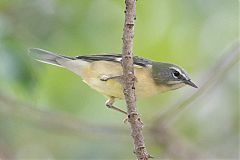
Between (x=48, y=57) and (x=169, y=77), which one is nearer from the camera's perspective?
(x=169, y=77)

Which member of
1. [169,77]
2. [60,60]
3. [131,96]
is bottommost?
[131,96]

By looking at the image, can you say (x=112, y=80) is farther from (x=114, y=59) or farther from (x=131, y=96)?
(x=131, y=96)

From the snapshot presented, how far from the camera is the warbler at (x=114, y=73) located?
194 inches

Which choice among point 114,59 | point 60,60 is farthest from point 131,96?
point 60,60

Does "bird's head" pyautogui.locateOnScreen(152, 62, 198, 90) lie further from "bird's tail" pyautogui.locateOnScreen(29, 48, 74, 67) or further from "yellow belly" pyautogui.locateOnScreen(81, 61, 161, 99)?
"bird's tail" pyautogui.locateOnScreen(29, 48, 74, 67)

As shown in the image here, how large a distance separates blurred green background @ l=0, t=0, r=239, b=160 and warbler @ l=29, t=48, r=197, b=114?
0.98 feet

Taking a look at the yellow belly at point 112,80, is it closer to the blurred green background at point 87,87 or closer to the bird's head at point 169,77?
the bird's head at point 169,77

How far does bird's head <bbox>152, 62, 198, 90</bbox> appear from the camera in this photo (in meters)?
5.05

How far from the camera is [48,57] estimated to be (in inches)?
206

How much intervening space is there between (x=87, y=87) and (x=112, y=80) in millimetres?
2763

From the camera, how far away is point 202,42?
26.8ft

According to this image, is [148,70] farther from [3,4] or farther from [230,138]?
[230,138]

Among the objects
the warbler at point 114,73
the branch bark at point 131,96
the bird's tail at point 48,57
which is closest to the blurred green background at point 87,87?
the bird's tail at point 48,57

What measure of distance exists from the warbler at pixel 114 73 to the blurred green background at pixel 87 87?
299mm
